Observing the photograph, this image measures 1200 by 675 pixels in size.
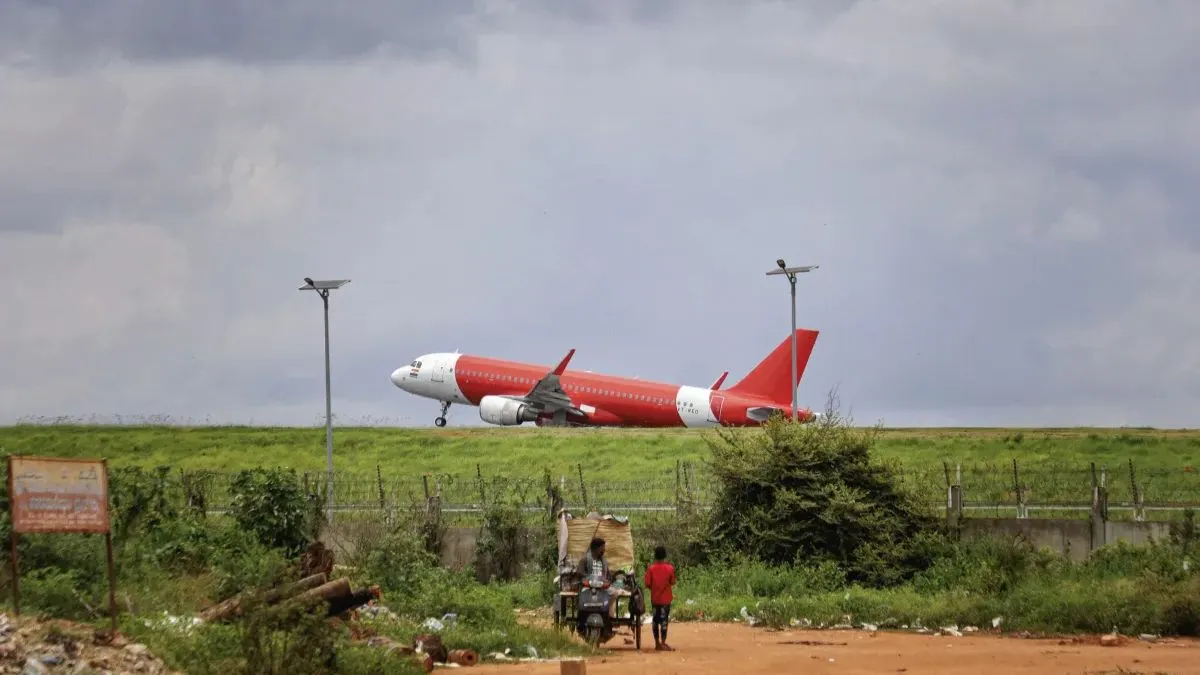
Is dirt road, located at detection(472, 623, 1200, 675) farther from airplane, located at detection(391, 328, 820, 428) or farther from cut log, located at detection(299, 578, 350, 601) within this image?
airplane, located at detection(391, 328, 820, 428)

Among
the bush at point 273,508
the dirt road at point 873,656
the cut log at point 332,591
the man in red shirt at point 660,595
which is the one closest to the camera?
the cut log at point 332,591

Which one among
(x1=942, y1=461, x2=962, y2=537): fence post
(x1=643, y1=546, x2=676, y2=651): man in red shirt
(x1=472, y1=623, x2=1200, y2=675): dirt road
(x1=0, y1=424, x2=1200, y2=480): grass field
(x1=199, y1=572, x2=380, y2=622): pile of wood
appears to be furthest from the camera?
(x1=0, y1=424, x2=1200, y2=480): grass field

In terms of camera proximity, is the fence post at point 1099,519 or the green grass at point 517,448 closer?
the fence post at point 1099,519

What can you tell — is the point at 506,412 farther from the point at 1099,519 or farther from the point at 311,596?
the point at 311,596

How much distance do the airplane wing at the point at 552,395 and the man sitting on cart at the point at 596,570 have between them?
48.8 metres

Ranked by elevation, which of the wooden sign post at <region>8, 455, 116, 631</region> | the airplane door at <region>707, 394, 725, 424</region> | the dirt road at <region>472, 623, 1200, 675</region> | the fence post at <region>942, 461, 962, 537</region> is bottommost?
the dirt road at <region>472, 623, 1200, 675</region>

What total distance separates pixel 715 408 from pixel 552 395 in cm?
754

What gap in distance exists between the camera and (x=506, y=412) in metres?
71.8

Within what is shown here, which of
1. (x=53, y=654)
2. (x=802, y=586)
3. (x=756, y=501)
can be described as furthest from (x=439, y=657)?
(x=756, y=501)

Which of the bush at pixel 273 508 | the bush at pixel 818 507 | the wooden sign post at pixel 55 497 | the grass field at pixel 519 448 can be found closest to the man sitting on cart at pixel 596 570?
the wooden sign post at pixel 55 497

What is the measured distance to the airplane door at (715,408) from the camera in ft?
230

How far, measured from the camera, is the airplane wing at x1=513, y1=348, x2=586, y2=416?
7069 cm

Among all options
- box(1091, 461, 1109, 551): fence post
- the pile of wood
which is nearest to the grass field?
box(1091, 461, 1109, 551): fence post

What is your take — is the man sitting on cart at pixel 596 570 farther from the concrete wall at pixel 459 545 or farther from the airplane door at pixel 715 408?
the airplane door at pixel 715 408
